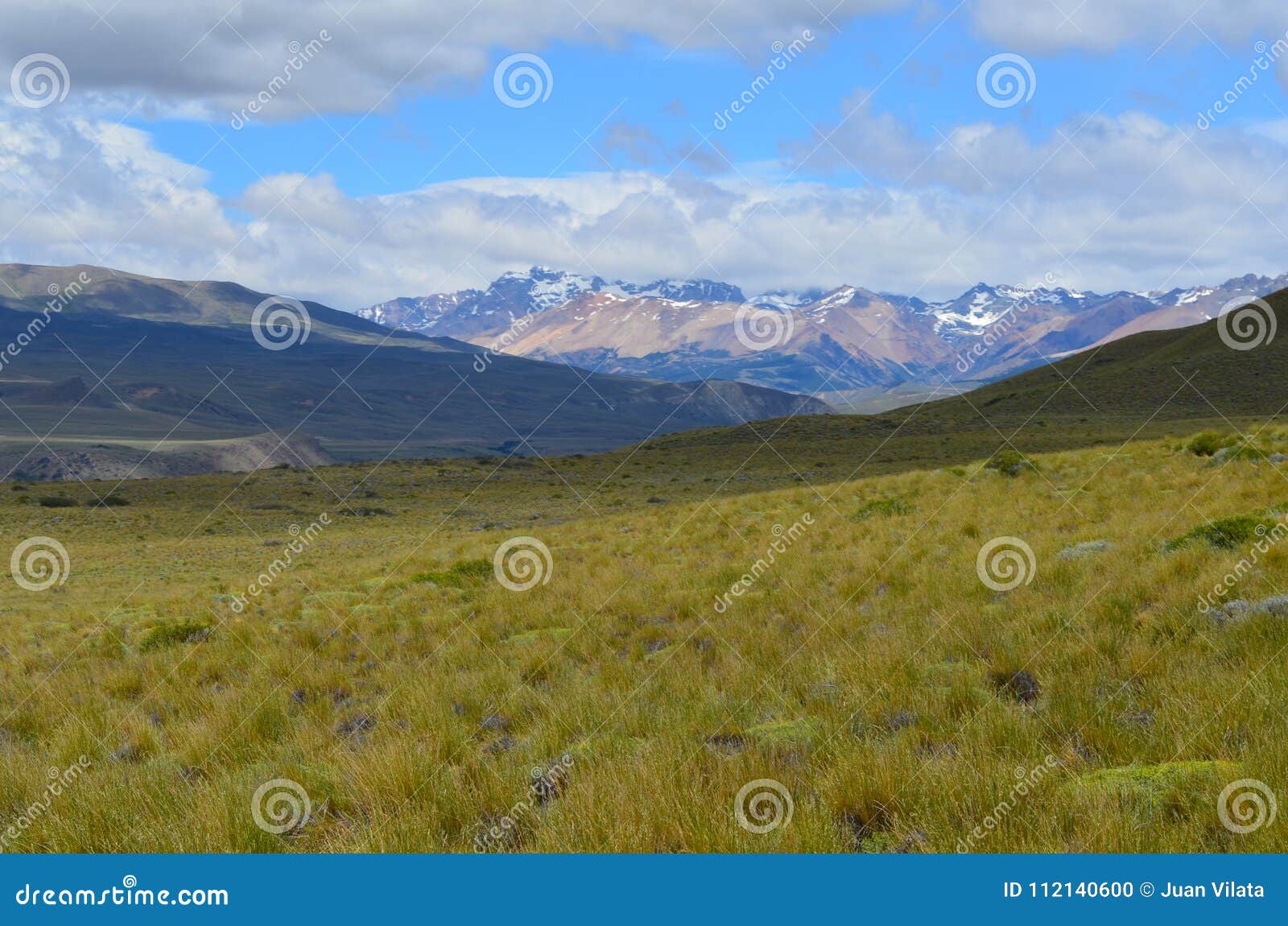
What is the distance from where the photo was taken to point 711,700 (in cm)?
664

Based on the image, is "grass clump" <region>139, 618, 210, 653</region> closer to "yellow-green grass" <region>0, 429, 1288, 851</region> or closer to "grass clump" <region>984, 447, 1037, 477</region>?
"yellow-green grass" <region>0, 429, 1288, 851</region>

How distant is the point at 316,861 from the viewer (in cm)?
417

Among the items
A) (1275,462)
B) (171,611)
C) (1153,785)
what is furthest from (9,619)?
(1275,462)

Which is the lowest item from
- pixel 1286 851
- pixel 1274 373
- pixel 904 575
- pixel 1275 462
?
pixel 1286 851

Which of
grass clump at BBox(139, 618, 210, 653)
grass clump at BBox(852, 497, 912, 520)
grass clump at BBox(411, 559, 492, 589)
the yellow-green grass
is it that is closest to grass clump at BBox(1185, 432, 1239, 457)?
the yellow-green grass

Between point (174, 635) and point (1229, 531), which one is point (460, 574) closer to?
point (174, 635)

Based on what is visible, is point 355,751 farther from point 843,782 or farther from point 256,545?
point 256,545

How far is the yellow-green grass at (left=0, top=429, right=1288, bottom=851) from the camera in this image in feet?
14.6

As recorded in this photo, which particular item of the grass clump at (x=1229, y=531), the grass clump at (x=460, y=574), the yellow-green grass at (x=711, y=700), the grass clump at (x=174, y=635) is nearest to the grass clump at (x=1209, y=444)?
the yellow-green grass at (x=711, y=700)

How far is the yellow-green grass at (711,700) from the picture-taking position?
4.45 meters

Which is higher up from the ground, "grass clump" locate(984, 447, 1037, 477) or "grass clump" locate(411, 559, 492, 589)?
"grass clump" locate(984, 447, 1037, 477)

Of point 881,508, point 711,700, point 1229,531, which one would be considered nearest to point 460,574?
point 881,508

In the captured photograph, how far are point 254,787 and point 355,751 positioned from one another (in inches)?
36.4

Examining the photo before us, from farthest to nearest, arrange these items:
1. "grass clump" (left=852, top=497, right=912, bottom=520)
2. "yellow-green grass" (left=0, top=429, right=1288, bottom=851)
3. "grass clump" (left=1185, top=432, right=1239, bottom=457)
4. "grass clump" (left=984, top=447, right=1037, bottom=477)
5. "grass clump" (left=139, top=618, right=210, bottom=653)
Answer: "grass clump" (left=984, top=447, right=1037, bottom=477) → "grass clump" (left=1185, top=432, right=1239, bottom=457) → "grass clump" (left=852, top=497, right=912, bottom=520) → "grass clump" (left=139, top=618, right=210, bottom=653) → "yellow-green grass" (left=0, top=429, right=1288, bottom=851)
